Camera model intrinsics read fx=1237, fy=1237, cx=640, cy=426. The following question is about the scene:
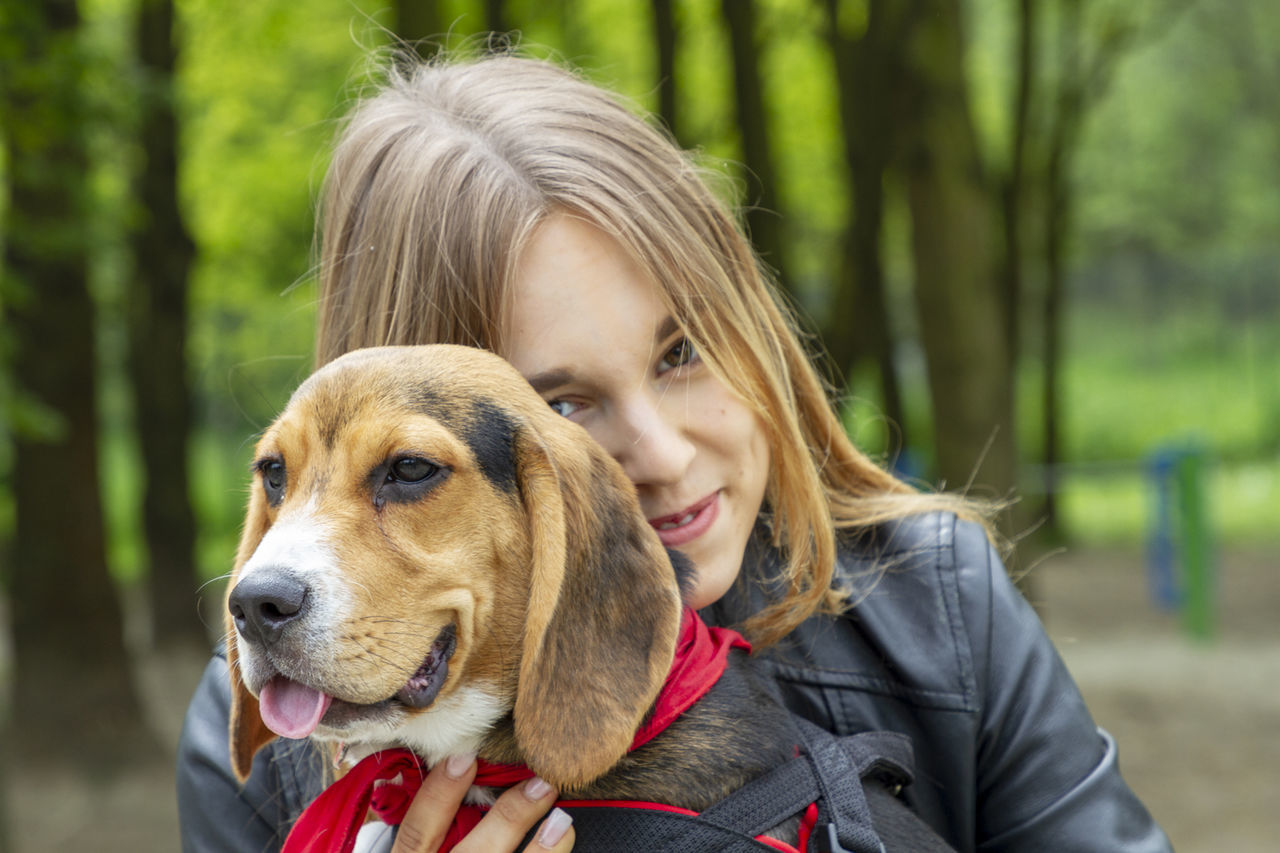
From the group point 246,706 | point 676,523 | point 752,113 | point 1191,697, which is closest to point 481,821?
point 246,706

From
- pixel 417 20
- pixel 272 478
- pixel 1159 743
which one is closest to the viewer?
pixel 272 478

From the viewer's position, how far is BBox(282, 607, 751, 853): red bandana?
2.64 m

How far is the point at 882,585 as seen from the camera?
131 inches

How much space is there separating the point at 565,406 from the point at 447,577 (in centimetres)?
67

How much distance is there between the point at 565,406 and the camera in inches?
119

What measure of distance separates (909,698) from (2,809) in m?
6.17

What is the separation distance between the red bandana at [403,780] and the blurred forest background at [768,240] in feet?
4.76

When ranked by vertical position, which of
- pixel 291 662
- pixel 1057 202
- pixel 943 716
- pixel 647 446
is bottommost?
pixel 1057 202

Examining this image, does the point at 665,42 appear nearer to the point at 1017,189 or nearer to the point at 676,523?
the point at 1017,189

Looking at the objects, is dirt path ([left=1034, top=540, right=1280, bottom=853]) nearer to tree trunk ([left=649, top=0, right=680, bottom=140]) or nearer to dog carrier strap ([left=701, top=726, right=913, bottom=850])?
dog carrier strap ([left=701, top=726, right=913, bottom=850])

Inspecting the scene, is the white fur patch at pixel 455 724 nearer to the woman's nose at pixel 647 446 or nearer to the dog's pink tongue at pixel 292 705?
the dog's pink tongue at pixel 292 705

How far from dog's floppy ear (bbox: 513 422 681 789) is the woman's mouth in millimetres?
323

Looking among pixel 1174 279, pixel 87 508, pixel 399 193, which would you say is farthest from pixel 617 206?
pixel 1174 279

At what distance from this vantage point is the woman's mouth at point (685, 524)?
9.96 feet
